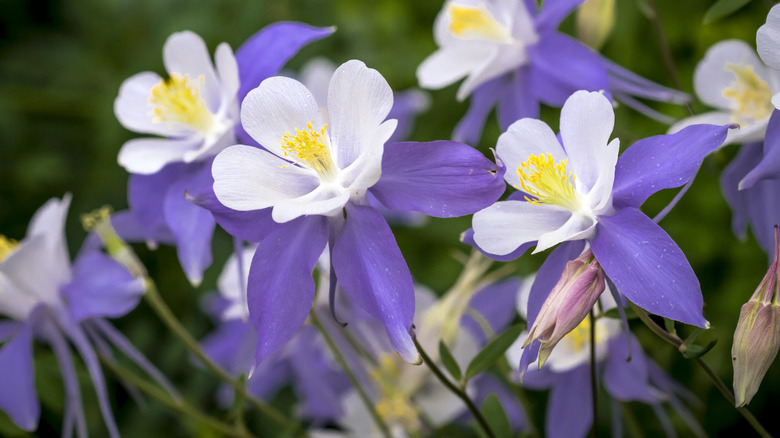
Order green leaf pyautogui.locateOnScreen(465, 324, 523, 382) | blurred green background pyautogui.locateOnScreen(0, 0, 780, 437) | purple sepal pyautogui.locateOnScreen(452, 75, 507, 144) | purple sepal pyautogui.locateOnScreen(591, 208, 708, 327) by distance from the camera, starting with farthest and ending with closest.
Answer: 1. blurred green background pyautogui.locateOnScreen(0, 0, 780, 437)
2. purple sepal pyautogui.locateOnScreen(452, 75, 507, 144)
3. green leaf pyautogui.locateOnScreen(465, 324, 523, 382)
4. purple sepal pyautogui.locateOnScreen(591, 208, 708, 327)

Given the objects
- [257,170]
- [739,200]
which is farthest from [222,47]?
[739,200]

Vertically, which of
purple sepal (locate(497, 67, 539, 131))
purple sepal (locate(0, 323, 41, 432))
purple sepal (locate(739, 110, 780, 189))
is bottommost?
purple sepal (locate(0, 323, 41, 432))

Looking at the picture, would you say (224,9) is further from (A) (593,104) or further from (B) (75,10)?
(A) (593,104)

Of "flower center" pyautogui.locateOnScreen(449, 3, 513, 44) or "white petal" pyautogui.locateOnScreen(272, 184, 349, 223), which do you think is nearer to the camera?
"white petal" pyautogui.locateOnScreen(272, 184, 349, 223)

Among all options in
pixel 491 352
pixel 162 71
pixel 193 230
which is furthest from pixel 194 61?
pixel 162 71

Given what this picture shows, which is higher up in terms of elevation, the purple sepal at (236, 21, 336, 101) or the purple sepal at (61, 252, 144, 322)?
the purple sepal at (236, 21, 336, 101)

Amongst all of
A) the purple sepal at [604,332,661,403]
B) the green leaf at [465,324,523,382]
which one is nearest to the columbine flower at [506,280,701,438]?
the purple sepal at [604,332,661,403]

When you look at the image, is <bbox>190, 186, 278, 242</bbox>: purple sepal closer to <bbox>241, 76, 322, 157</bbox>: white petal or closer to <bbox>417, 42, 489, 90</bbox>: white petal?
<bbox>241, 76, 322, 157</bbox>: white petal
